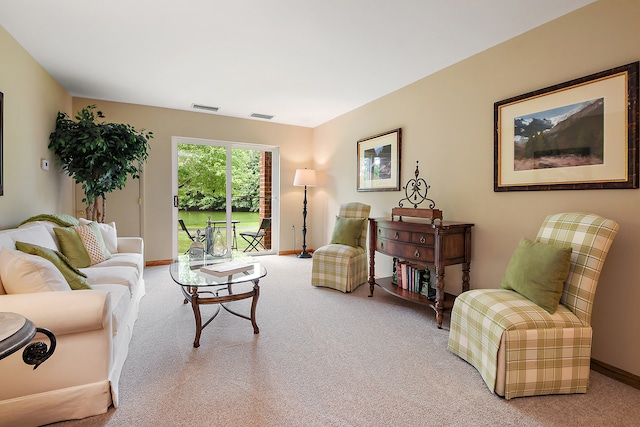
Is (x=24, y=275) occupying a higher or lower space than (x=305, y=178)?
lower

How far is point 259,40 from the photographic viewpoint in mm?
2773

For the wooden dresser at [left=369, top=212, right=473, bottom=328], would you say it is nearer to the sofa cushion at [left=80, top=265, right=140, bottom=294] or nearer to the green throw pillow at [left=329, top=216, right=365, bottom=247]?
the green throw pillow at [left=329, top=216, right=365, bottom=247]

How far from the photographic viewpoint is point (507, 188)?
2699 mm

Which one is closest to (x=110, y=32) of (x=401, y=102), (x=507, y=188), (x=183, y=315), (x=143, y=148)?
(x=143, y=148)

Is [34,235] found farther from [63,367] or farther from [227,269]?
[227,269]

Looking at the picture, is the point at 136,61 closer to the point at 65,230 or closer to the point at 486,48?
the point at 65,230

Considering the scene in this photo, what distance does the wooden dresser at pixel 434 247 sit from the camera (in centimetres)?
274

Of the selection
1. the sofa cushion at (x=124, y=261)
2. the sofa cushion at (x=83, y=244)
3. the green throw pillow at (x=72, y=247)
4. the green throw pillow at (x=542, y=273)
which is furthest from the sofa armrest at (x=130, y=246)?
the green throw pillow at (x=542, y=273)

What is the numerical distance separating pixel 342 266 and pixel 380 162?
1524mm

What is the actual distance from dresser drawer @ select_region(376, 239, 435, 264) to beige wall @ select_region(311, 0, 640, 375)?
52cm

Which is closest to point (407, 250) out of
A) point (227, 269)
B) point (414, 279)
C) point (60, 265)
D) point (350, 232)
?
point (414, 279)

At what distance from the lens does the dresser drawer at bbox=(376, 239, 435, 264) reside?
9.36 ft

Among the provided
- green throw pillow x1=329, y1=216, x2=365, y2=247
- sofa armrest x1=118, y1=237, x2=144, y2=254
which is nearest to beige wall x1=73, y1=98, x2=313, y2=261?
sofa armrest x1=118, y1=237, x2=144, y2=254

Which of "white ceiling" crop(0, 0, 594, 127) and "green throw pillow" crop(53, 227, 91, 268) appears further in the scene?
"green throw pillow" crop(53, 227, 91, 268)
